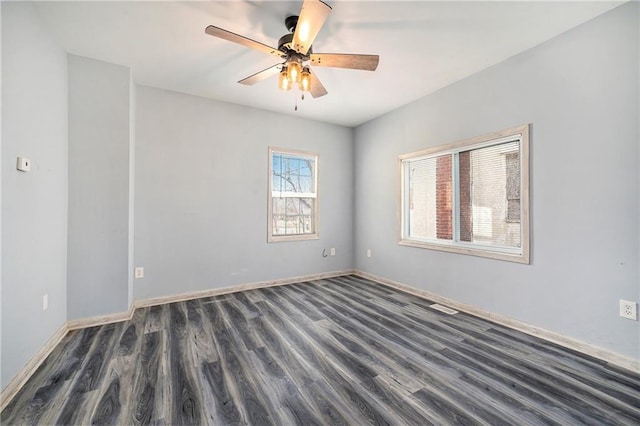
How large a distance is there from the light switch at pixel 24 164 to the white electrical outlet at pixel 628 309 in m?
4.49

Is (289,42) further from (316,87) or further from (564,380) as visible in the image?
(564,380)

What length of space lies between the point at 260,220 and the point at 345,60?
2.64 meters

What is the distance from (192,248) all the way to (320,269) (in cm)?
209

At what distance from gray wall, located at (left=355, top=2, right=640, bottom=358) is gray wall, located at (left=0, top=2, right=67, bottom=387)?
3.98m

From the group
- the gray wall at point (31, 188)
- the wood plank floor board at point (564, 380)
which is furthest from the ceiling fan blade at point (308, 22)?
the wood plank floor board at point (564, 380)

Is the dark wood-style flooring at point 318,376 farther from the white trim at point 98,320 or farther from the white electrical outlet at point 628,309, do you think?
the white electrical outlet at point 628,309

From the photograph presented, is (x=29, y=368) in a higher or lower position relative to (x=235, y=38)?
lower

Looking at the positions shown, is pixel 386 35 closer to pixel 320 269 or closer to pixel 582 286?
pixel 582 286

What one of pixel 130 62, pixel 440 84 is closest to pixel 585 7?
pixel 440 84

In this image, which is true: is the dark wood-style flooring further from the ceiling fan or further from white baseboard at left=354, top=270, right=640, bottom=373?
the ceiling fan

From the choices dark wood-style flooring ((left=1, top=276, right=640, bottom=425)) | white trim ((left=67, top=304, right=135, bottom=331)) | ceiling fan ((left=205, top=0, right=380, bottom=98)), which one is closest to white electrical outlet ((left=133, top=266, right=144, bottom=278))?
white trim ((left=67, top=304, right=135, bottom=331))

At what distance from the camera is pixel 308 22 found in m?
1.77

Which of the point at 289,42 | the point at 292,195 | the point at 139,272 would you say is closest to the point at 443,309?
the point at 292,195

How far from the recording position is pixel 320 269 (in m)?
4.68
